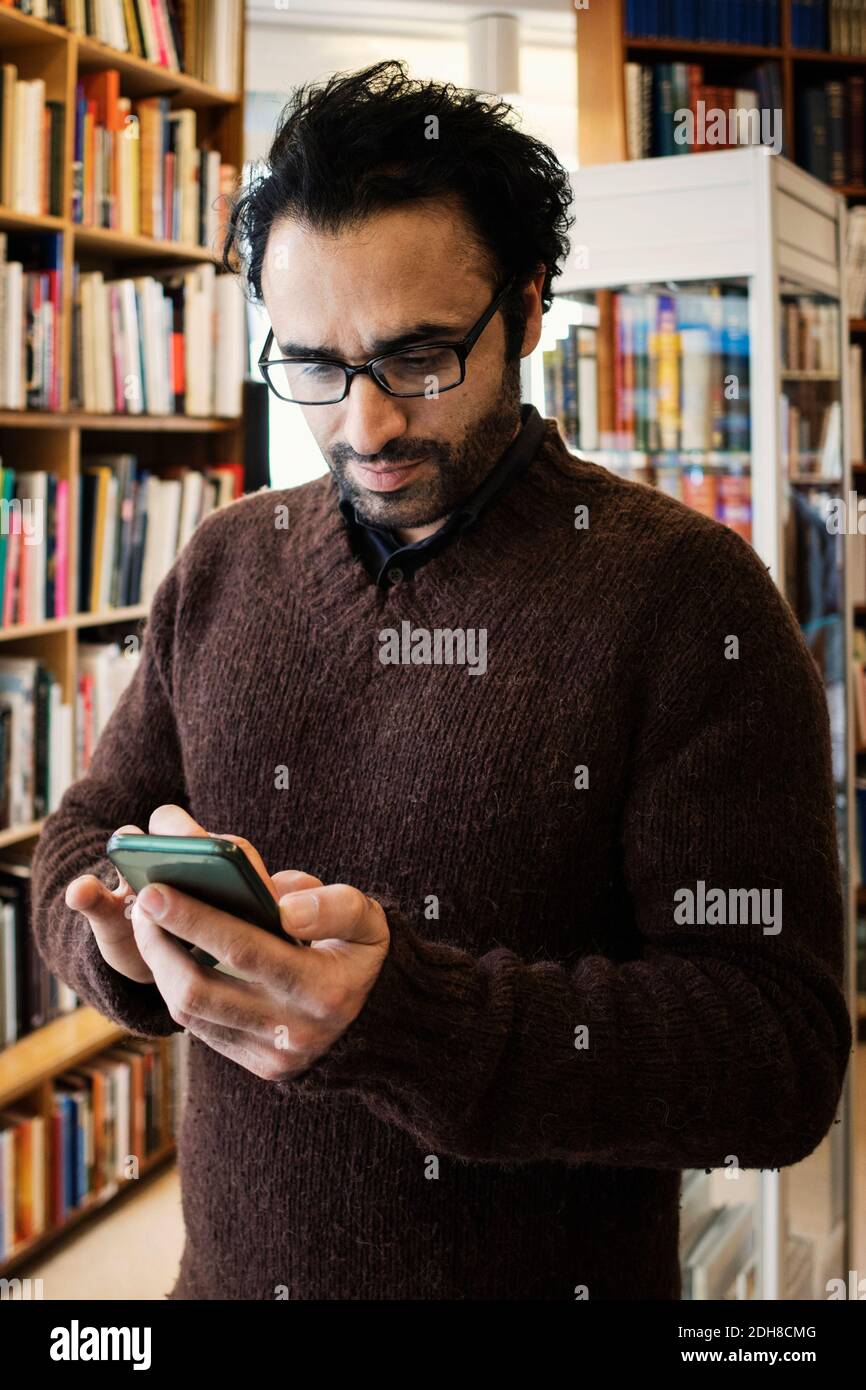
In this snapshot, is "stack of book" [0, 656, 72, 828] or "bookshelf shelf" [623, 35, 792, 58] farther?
"bookshelf shelf" [623, 35, 792, 58]

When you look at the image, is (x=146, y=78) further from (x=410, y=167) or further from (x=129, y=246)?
(x=410, y=167)

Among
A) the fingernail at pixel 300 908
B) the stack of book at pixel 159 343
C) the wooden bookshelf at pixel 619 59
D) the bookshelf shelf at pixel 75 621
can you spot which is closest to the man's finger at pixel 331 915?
the fingernail at pixel 300 908

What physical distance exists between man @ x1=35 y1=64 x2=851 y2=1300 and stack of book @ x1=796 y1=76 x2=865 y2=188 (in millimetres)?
2877

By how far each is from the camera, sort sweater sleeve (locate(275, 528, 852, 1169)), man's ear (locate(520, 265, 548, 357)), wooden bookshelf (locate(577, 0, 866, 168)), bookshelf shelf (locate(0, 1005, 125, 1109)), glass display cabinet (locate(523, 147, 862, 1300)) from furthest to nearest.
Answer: wooden bookshelf (locate(577, 0, 866, 168))
bookshelf shelf (locate(0, 1005, 125, 1109))
glass display cabinet (locate(523, 147, 862, 1300))
man's ear (locate(520, 265, 548, 357))
sweater sleeve (locate(275, 528, 852, 1169))

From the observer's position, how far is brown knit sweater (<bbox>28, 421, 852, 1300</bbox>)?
31.0 inches

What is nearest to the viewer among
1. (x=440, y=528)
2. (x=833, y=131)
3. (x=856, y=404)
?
(x=440, y=528)

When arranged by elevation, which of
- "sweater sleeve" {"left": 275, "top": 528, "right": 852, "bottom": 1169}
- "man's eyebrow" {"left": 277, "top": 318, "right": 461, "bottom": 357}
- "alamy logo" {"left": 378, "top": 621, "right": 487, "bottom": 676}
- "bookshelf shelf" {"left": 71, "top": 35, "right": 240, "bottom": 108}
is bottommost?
"sweater sleeve" {"left": 275, "top": 528, "right": 852, "bottom": 1169}

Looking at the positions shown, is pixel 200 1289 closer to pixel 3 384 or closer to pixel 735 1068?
pixel 735 1068

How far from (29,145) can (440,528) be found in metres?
1.70

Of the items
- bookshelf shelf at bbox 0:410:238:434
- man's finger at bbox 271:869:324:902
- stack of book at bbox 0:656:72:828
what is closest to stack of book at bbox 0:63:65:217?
bookshelf shelf at bbox 0:410:238:434

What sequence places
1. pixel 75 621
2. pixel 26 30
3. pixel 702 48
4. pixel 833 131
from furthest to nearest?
pixel 833 131
pixel 702 48
pixel 75 621
pixel 26 30

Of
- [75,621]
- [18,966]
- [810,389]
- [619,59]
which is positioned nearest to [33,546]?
[75,621]

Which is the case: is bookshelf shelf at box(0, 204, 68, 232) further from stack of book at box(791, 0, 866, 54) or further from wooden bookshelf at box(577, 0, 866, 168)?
stack of book at box(791, 0, 866, 54)
